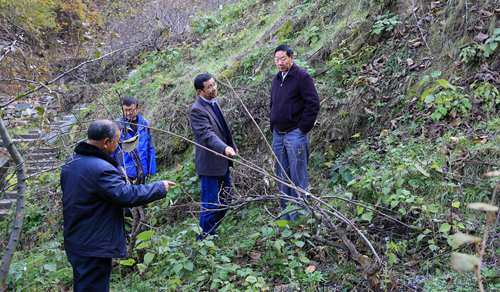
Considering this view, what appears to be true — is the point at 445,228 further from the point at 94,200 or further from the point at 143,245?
the point at 94,200

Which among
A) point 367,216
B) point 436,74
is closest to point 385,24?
point 436,74

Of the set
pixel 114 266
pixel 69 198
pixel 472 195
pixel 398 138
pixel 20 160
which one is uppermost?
pixel 20 160

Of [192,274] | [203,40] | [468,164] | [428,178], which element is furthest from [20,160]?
[203,40]

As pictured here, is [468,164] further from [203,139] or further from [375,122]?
[203,139]

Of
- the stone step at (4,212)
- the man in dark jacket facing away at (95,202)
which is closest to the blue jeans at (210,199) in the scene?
the man in dark jacket facing away at (95,202)

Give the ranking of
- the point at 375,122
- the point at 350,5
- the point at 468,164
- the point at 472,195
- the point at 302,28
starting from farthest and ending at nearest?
the point at 302,28, the point at 350,5, the point at 375,122, the point at 468,164, the point at 472,195

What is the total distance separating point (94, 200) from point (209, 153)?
169 cm

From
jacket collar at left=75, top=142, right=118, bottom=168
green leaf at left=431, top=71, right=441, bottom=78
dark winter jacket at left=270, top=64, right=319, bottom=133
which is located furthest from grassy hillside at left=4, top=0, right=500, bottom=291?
jacket collar at left=75, top=142, right=118, bottom=168

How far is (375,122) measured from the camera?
244 inches

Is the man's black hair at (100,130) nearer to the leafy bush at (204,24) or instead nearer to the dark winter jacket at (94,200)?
the dark winter jacket at (94,200)

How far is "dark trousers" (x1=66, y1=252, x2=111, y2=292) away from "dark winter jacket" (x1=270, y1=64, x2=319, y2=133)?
2406 mm

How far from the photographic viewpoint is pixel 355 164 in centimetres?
571

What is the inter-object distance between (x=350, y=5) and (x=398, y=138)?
330 centimetres

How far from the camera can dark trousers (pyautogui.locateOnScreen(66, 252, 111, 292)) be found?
12.5 feet
